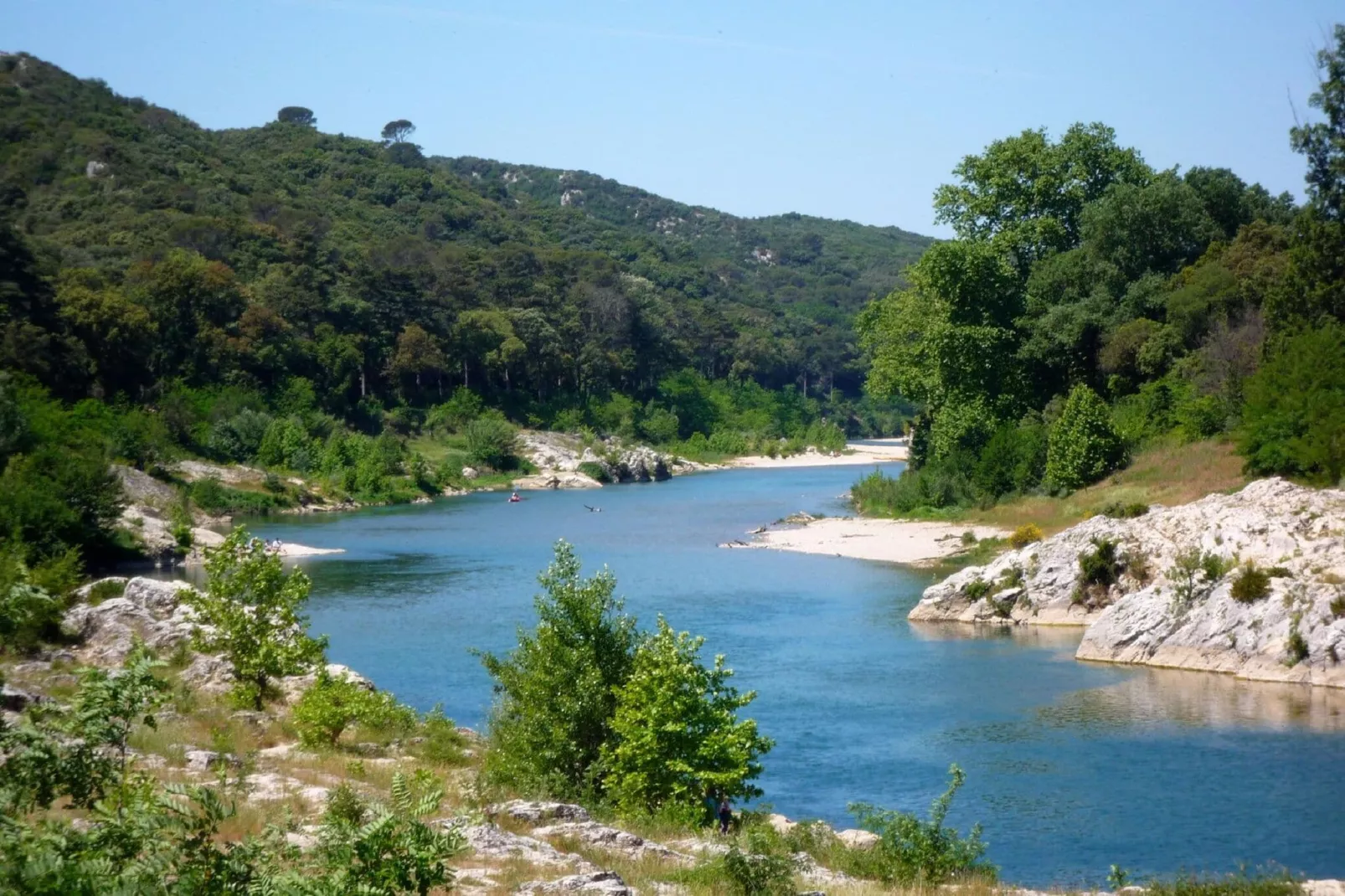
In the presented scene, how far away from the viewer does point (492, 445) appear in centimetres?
9444

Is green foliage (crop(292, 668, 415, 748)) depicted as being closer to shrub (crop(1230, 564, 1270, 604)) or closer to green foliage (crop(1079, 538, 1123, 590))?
shrub (crop(1230, 564, 1270, 604))

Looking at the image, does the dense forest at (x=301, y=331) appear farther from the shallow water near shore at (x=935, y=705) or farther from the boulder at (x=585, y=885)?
the boulder at (x=585, y=885)

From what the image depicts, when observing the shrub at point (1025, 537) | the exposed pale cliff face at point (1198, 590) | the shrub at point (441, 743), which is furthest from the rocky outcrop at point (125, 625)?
the shrub at point (1025, 537)

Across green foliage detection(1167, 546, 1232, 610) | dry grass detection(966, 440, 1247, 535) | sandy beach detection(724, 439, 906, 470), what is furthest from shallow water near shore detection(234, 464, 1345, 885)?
sandy beach detection(724, 439, 906, 470)

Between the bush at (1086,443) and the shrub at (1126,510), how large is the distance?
813 cm

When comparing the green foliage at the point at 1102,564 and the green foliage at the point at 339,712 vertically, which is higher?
the green foliage at the point at 1102,564

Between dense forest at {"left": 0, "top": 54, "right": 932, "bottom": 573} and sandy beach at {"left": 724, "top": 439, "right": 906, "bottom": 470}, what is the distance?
348 centimetres

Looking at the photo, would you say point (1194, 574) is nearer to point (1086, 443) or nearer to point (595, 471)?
point (1086, 443)

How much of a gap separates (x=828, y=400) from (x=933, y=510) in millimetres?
93152

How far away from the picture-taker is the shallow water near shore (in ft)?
69.4

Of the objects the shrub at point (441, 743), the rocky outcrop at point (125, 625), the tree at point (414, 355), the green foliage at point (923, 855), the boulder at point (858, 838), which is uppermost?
the tree at point (414, 355)

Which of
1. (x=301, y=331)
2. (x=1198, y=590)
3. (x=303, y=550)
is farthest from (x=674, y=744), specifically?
(x=301, y=331)

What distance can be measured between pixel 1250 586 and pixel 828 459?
8577 cm

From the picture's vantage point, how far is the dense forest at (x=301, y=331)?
67562 mm
